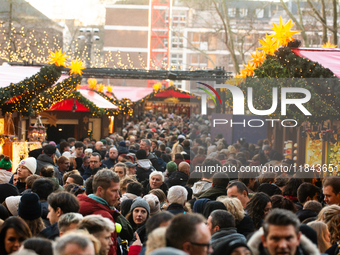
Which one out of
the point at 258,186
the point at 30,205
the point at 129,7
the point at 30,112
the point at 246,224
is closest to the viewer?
the point at 30,205

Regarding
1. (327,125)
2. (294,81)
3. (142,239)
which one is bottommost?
(142,239)

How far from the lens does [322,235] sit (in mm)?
4348

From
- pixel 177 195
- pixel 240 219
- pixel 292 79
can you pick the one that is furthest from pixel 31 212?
pixel 292 79

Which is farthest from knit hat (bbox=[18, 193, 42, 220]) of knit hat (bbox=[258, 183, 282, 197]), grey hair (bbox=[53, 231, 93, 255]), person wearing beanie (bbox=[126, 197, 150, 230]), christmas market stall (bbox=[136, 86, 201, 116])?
christmas market stall (bbox=[136, 86, 201, 116])

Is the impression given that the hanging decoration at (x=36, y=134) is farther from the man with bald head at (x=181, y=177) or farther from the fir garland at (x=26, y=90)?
the man with bald head at (x=181, y=177)

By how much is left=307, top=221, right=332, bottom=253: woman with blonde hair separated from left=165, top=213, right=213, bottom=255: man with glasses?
1.71m

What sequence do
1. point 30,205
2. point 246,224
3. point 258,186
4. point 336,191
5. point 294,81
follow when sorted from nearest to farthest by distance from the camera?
point 30,205, point 246,224, point 336,191, point 258,186, point 294,81

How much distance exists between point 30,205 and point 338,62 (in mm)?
6558

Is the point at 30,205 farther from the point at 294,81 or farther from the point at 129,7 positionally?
the point at 129,7

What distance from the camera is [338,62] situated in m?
8.75

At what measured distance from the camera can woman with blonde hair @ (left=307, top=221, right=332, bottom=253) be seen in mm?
4344

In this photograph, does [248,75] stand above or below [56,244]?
above

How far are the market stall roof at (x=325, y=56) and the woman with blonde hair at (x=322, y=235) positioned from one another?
406 cm

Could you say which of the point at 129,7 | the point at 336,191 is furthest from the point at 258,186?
the point at 129,7
